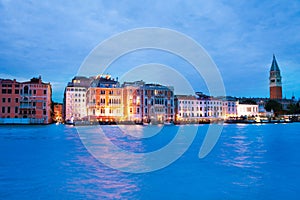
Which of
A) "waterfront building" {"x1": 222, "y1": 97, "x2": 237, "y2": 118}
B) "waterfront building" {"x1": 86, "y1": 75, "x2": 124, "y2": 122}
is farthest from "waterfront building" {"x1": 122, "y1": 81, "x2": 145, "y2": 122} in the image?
"waterfront building" {"x1": 222, "y1": 97, "x2": 237, "y2": 118}

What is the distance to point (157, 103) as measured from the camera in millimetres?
59000

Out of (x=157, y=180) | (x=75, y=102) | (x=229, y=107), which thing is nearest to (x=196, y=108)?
(x=229, y=107)

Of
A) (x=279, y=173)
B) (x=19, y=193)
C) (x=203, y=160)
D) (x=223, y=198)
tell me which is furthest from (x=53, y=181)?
(x=279, y=173)

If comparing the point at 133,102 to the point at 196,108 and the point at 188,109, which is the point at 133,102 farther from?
the point at 196,108

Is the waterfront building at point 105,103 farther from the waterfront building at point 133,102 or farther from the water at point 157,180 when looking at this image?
the water at point 157,180

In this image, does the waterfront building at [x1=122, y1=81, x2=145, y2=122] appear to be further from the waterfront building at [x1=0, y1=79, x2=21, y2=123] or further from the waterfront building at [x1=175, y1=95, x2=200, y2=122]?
the waterfront building at [x1=0, y1=79, x2=21, y2=123]

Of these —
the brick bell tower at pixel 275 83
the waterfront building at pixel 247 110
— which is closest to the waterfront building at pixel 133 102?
the waterfront building at pixel 247 110

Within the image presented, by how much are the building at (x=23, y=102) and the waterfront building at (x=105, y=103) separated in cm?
878

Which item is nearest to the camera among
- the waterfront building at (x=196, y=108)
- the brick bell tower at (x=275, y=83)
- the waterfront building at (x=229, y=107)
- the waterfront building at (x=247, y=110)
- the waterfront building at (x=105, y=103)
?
the waterfront building at (x=105, y=103)

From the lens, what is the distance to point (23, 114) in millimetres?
53438

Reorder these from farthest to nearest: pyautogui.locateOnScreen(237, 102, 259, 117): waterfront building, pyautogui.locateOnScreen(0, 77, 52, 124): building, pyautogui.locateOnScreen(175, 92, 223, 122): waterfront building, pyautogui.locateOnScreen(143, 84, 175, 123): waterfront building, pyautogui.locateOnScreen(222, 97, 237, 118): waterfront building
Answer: pyautogui.locateOnScreen(237, 102, 259, 117): waterfront building, pyautogui.locateOnScreen(222, 97, 237, 118): waterfront building, pyautogui.locateOnScreen(175, 92, 223, 122): waterfront building, pyautogui.locateOnScreen(143, 84, 175, 123): waterfront building, pyautogui.locateOnScreen(0, 77, 52, 124): building

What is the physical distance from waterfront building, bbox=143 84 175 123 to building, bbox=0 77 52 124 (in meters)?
19.4

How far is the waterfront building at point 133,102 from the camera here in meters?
56.3

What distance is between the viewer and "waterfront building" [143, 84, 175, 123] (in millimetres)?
57719
